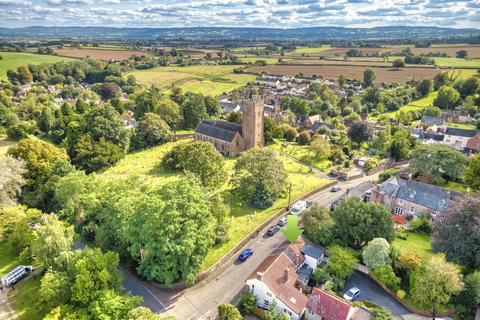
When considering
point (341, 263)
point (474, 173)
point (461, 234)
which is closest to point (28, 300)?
point (341, 263)

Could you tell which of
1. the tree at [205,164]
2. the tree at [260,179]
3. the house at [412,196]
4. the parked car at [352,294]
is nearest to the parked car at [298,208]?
the tree at [260,179]

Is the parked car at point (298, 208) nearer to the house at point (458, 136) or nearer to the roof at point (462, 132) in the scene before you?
the house at point (458, 136)

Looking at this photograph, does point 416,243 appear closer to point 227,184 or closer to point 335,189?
point 335,189

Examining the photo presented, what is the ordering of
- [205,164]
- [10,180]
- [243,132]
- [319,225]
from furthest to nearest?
[243,132] → [205,164] → [10,180] → [319,225]

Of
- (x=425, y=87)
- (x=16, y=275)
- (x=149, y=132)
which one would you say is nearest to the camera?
(x=16, y=275)

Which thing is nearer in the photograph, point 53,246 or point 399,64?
point 53,246

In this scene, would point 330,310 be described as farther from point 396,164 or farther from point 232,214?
point 396,164
